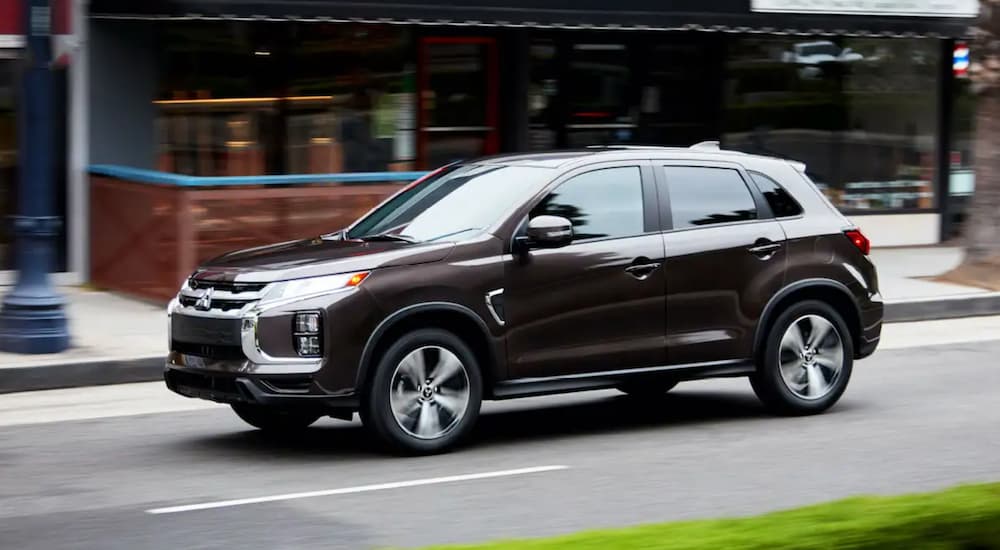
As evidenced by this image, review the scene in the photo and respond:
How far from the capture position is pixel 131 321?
14359 mm

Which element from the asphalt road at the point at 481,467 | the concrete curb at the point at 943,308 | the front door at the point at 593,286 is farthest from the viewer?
the concrete curb at the point at 943,308

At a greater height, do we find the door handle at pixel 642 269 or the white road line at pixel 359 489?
the door handle at pixel 642 269

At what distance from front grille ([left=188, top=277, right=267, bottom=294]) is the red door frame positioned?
10053 mm

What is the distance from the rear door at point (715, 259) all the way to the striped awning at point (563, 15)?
737 cm

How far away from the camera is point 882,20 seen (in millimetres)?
19891

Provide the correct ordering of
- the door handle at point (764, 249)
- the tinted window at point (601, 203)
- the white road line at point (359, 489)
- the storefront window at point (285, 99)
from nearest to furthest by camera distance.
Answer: the white road line at point (359, 489) < the tinted window at point (601, 203) < the door handle at point (764, 249) < the storefront window at point (285, 99)

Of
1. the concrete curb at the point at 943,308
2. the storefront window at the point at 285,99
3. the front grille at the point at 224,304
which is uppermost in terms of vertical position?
the storefront window at the point at 285,99

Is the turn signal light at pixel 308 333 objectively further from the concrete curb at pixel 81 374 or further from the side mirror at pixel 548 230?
the concrete curb at pixel 81 374

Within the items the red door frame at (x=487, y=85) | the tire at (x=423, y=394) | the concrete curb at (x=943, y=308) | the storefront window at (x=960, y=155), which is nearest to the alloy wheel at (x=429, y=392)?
the tire at (x=423, y=394)

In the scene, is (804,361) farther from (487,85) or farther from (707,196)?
(487,85)

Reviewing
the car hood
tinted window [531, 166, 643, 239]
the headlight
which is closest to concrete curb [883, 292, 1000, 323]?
tinted window [531, 166, 643, 239]

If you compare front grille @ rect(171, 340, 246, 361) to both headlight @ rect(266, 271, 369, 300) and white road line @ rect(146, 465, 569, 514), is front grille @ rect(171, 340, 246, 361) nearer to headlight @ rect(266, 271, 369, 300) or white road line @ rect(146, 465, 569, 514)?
headlight @ rect(266, 271, 369, 300)

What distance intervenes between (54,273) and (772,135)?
30.7 feet

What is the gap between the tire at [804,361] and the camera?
32.7 ft
